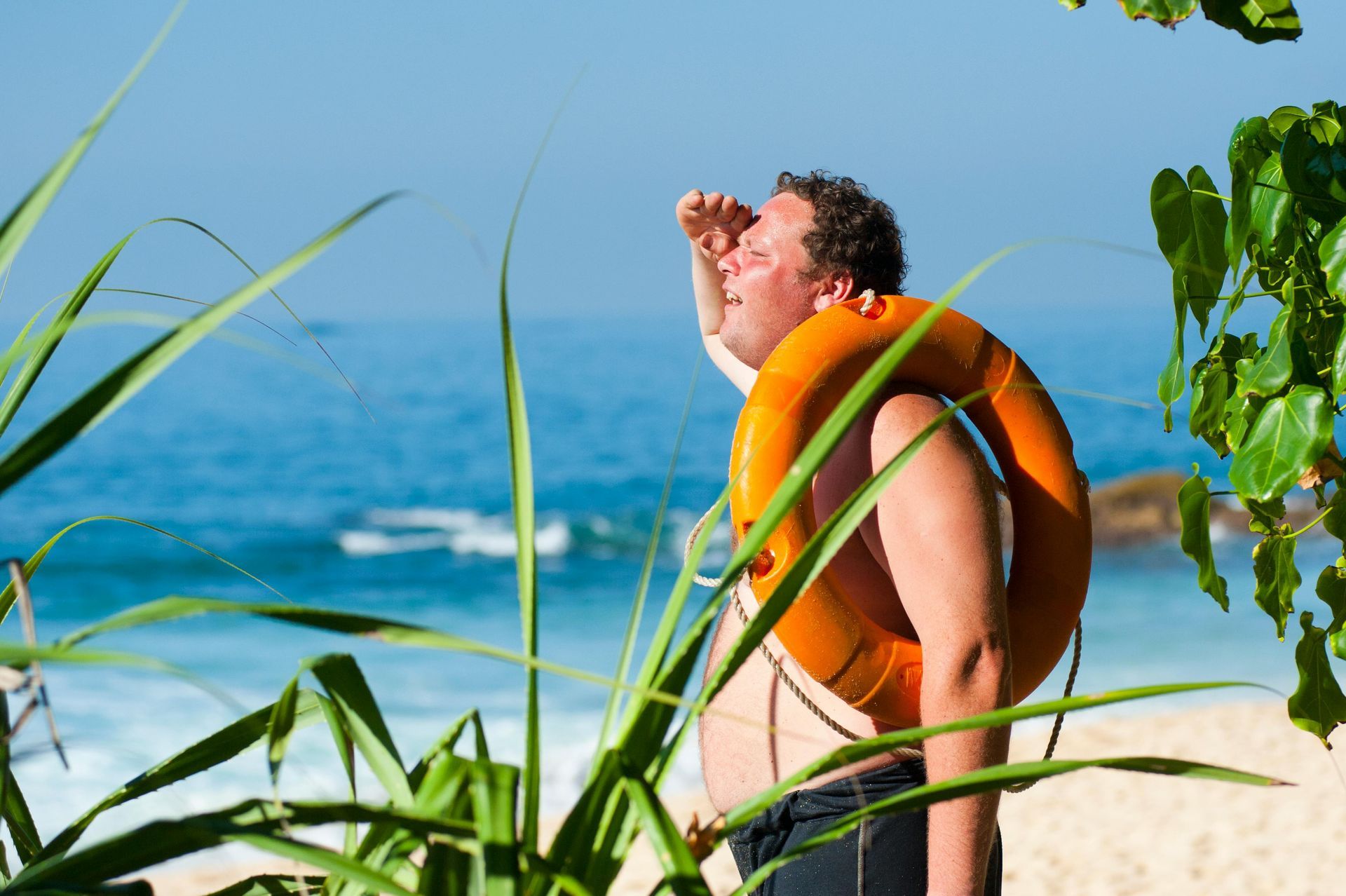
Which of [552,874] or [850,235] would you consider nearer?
[552,874]

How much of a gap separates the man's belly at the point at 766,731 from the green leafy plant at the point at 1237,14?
0.85 m

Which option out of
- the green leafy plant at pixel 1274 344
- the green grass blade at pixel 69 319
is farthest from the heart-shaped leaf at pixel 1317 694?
the green grass blade at pixel 69 319

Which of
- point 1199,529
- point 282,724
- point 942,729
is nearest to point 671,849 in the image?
point 942,729

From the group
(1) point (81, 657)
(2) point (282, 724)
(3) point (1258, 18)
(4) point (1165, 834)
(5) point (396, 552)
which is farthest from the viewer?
(5) point (396, 552)

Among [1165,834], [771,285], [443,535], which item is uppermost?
[443,535]

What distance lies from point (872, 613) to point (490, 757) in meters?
0.90

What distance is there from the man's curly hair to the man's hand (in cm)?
22

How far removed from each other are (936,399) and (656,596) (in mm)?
12378

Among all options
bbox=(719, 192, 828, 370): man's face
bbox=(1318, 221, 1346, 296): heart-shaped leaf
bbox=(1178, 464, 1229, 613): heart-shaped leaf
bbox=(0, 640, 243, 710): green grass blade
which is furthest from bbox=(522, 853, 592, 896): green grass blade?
bbox=(719, 192, 828, 370): man's face

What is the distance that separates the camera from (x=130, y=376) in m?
0.78

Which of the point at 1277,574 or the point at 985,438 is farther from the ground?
the point at 985,438

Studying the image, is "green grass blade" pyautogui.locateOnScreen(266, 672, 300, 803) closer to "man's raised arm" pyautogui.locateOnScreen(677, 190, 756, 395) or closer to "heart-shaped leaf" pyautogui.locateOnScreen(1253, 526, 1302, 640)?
"heart-shaped leaf" pyautogui.locateOnScreen(1253, 526, 1302, 640)

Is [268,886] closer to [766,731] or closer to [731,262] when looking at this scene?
[766,731]

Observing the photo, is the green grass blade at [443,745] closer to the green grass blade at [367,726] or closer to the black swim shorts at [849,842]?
the green grass blade at [367,726]
